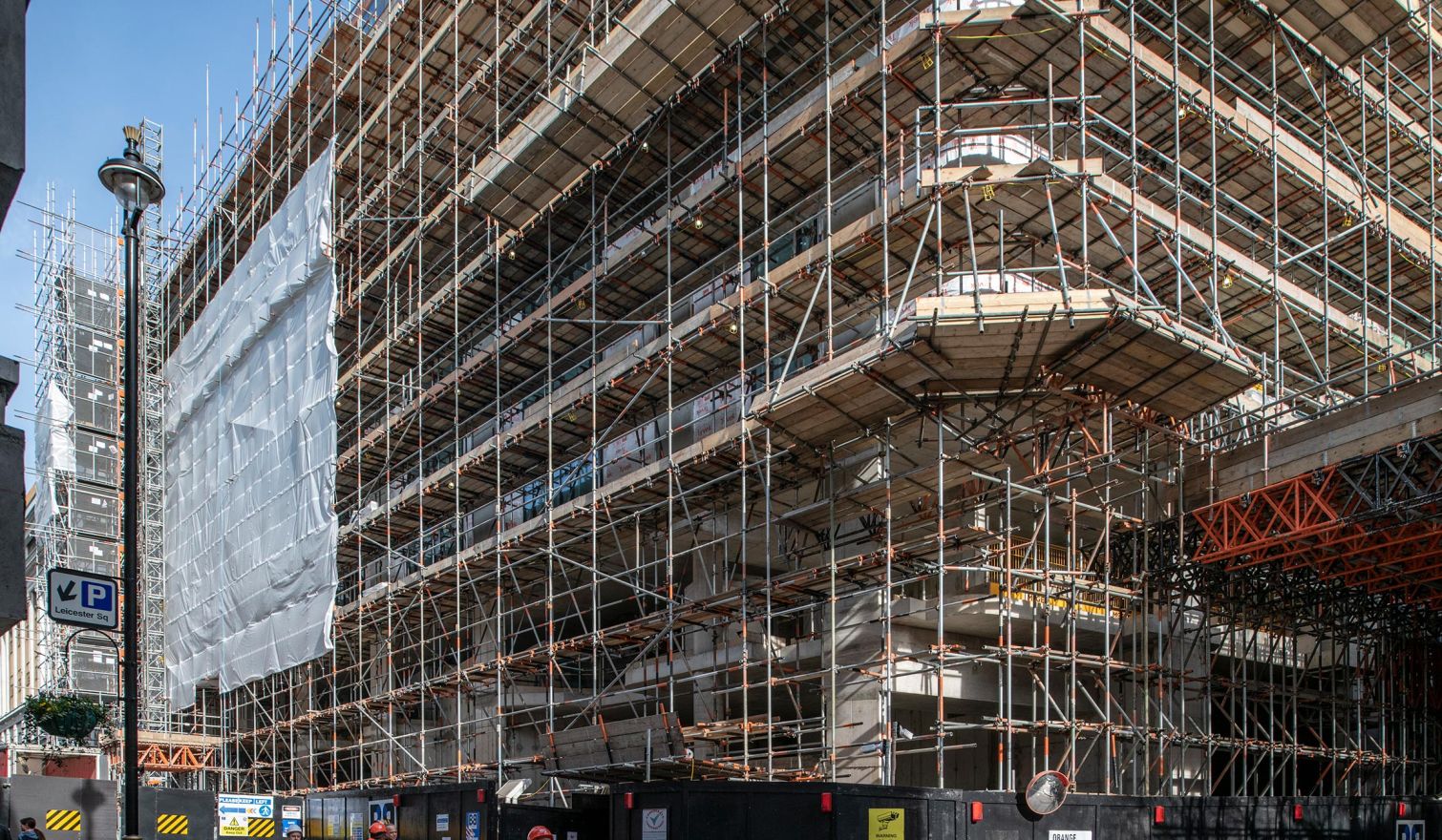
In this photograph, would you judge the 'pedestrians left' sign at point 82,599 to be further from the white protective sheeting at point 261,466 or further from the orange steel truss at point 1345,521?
the white protective sheeting at point 261,466

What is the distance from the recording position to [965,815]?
1257cm

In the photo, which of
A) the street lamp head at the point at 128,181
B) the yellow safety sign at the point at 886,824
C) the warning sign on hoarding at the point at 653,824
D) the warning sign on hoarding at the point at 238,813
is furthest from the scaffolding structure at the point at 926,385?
the street lamp head at the point at 128,181

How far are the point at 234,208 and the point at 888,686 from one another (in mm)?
28033

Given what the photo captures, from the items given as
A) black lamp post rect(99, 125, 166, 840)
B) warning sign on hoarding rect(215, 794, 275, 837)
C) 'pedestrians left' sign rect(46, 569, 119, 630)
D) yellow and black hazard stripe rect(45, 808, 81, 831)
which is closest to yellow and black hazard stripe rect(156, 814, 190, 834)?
warning sign on hoarding rect(215, 794, 275, 837)

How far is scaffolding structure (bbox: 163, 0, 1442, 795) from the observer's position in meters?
17.2

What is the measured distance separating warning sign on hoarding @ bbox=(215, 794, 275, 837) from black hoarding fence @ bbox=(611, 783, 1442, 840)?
10.8 metres

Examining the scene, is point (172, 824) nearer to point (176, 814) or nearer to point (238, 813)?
point (176, 814)

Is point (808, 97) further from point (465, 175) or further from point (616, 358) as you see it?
point (465, 175)

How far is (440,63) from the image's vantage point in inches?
1216

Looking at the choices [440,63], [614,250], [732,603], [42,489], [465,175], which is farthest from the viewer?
[42,489]

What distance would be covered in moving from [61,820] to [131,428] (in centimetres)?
1137

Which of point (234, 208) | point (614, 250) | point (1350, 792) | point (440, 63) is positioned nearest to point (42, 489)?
point (234, 208)

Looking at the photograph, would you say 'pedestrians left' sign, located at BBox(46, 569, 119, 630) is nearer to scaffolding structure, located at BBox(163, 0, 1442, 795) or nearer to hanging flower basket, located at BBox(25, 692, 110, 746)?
scaffolding structure, located at BBox(163, 0, 1442, 795)

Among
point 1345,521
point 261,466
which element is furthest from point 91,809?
point 1345,521
